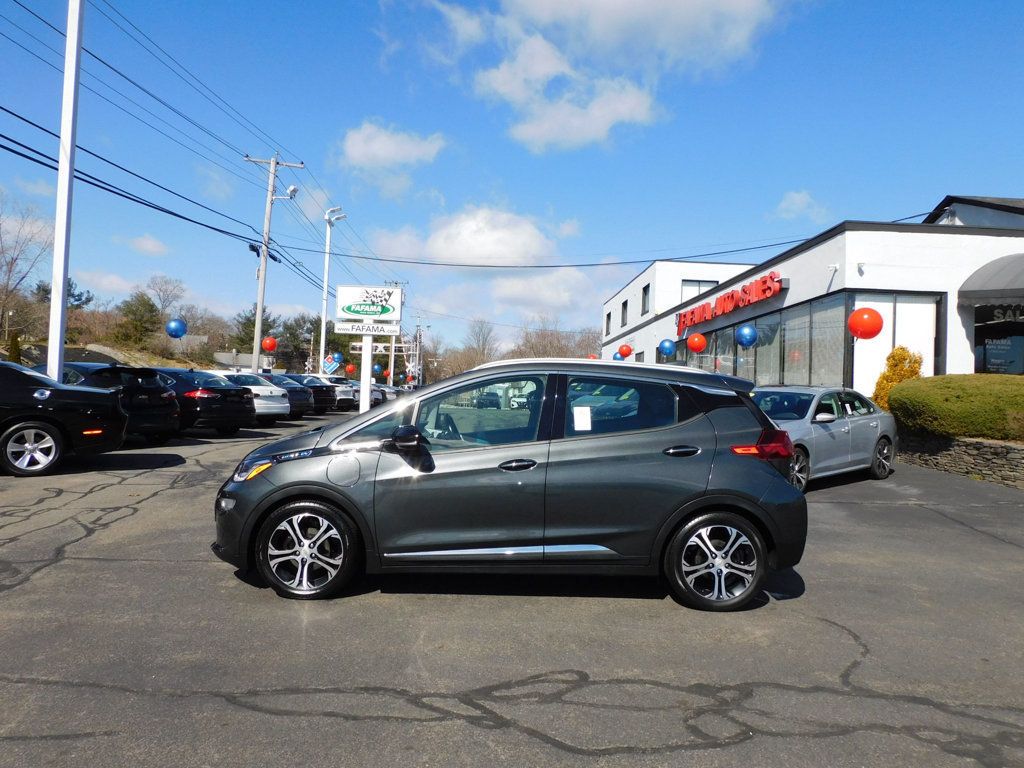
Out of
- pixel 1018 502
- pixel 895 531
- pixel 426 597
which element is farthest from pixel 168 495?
pixel 1018 502

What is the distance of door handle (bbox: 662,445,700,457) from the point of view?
4.89 m

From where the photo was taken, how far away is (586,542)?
15.8 ft

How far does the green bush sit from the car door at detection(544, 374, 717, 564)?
9.64 m

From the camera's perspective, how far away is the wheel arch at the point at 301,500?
15.7 ft

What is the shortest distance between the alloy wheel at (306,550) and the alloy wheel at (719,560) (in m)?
2.35

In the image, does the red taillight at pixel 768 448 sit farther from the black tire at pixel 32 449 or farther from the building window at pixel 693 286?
the building window at pixel 693 286

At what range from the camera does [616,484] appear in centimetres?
480

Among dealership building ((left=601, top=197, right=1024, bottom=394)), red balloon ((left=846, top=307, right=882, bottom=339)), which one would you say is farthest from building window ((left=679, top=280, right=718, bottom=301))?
red balloon ((left=846, top=307, right=882, bottom=339))

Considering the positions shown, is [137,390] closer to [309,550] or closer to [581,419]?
[309,550]

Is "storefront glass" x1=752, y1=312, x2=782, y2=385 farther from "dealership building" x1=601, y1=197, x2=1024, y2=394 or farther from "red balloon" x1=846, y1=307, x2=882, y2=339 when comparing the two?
"red balloon" x1=846, y1=307, x2=882, y2=339

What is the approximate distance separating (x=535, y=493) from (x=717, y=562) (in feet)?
4.37

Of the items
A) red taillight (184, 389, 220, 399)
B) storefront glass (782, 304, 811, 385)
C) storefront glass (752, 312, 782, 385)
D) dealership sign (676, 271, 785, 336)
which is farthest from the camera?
storefront glass (752, 312, 782, 385)

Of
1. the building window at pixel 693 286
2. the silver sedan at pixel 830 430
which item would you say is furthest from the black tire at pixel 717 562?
the building window at pixel 693 286

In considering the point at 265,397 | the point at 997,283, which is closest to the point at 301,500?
the point at 265,397
